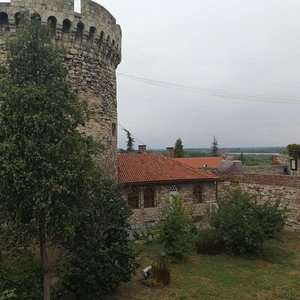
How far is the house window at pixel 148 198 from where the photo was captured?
60.3ft

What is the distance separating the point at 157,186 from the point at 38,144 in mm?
12665

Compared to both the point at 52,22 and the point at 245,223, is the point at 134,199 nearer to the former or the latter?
the point at 245,223

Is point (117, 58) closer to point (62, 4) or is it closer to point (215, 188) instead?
point (62, 4)

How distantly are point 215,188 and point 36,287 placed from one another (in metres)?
14.6

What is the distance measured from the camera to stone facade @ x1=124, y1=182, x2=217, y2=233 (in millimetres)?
17828

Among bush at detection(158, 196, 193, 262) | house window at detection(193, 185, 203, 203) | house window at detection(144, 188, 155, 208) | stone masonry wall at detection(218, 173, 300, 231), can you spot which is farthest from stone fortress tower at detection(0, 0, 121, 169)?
stone masonry wall at detection(218, 173, 300, 231)

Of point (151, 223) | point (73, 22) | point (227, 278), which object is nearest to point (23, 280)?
point (227, 278)

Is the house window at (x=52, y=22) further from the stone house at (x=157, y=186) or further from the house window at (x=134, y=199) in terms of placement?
the house window at (x=134, y=199)

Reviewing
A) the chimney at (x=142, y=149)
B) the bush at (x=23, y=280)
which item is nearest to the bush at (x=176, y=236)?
the bush at (x=23, y=280)

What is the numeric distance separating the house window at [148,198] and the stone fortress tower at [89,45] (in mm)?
5785

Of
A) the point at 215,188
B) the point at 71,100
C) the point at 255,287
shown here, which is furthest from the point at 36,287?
the point at 215,188

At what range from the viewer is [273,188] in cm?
1950

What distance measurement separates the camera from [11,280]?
789cm

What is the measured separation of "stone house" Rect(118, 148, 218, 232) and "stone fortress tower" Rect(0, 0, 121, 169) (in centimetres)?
537
